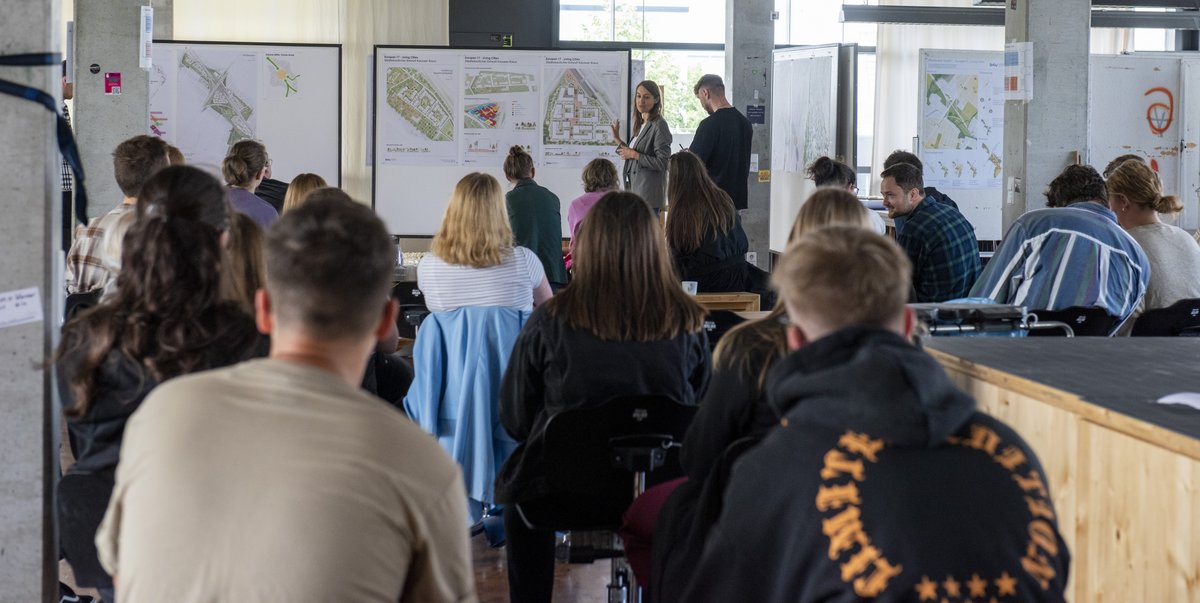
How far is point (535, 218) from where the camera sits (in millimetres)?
7039

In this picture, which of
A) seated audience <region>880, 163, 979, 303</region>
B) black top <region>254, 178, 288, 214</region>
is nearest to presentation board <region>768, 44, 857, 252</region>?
seated audience <region>880, 163, 979, 303</region>

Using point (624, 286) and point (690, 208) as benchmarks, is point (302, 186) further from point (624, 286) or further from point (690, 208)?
point (624, 286)

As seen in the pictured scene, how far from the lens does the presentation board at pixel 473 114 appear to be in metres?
8.86

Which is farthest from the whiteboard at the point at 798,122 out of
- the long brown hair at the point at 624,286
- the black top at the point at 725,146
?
the long brown hair at the point at 624,286

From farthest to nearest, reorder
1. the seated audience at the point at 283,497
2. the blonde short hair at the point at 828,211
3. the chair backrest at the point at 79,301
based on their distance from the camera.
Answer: the chair backrest at the point at 79,301, the blonde short hair at the point at 828,211, the seated audience at the point at 283,497

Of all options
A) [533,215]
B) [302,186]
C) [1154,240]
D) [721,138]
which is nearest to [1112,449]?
[1154,240]

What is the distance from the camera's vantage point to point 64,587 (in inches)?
151

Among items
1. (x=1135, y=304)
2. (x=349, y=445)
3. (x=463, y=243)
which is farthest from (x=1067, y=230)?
(x=349, y=445)

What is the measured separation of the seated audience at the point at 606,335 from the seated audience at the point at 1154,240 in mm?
2415

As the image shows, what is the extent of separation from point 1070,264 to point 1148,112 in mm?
6514

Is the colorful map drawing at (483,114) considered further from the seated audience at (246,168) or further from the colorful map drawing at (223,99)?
the seated audience at (246,168)

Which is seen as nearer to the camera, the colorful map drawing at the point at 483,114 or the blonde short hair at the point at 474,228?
the blonde short hair at the point at 474,228

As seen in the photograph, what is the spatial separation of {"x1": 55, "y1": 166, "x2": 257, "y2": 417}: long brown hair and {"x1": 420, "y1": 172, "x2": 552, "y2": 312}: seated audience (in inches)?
69.1

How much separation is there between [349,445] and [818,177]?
5.98 m
